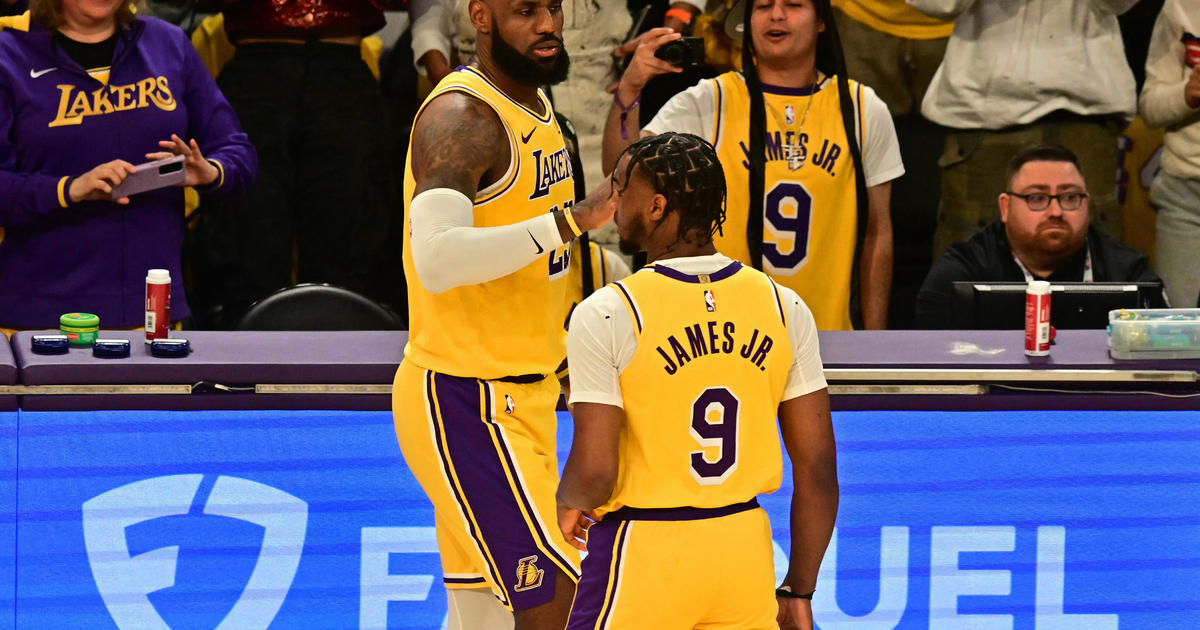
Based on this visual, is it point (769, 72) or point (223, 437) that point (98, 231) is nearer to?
point (223, 437)

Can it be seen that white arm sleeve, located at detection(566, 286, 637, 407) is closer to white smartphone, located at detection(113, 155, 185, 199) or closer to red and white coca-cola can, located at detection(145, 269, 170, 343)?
red and white coca-cola can, located at detection(145, 269, 170, 343)

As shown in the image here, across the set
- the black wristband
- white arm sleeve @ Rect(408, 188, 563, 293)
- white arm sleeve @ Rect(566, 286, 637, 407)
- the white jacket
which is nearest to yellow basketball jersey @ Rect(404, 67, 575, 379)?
white arm sleeve @ Rect(408, 188, 563, 293)

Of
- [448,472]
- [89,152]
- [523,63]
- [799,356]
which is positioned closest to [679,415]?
[799,356]

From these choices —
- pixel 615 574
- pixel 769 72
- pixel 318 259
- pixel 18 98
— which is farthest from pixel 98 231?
pixel 615 574

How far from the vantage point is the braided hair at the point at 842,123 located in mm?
4715

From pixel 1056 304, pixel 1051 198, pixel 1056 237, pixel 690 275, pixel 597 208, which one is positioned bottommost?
pixel 1056 304

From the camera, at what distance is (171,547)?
376 cm

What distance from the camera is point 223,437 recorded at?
12.3 ft

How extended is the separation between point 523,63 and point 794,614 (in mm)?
1252

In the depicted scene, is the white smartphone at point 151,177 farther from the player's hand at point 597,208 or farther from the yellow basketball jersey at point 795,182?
the player's hand at point 597,208

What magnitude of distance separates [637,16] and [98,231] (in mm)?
2248

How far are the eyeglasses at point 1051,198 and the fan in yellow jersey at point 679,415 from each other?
225 cm

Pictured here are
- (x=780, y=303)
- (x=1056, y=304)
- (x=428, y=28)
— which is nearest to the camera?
(x=780, y=303)

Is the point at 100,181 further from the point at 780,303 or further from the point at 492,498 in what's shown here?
the point at 780,303
